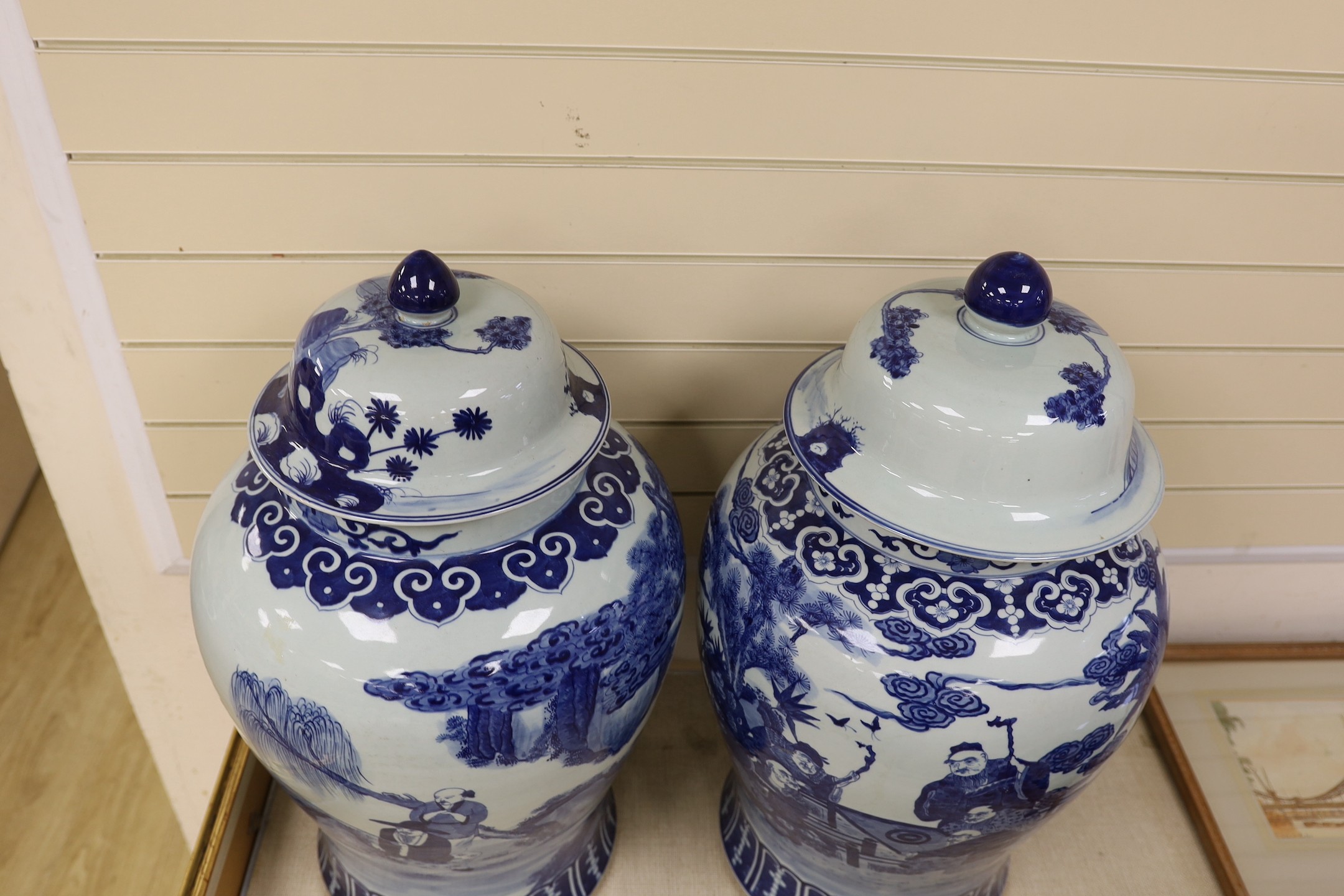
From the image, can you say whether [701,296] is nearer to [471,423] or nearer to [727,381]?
[727,381]

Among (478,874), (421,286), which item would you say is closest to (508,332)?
(421,286)

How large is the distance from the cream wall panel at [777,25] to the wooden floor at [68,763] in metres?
1.56

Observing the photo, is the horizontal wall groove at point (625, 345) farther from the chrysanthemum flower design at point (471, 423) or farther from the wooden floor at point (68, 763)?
the wooden floor at point (68, 763)

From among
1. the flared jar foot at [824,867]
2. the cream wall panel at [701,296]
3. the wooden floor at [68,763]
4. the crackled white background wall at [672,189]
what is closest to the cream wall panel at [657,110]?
the crackled white background wall at [672,189]

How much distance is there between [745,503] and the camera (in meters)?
0.82

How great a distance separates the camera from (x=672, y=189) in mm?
912

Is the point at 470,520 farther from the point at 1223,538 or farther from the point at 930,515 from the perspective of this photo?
the point at 1223,538

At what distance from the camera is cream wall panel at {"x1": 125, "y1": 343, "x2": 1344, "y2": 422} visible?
102 centimetres

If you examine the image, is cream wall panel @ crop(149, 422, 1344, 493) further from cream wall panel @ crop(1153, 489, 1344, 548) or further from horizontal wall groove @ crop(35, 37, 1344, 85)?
horizontal wall groove @ crop(35, 37, 1344, 85)

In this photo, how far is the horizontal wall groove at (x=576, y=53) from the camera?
32.7 inches

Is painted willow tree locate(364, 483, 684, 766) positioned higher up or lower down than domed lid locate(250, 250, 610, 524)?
lower down

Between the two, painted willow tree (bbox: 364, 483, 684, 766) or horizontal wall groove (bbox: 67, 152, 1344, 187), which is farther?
horizontal wall groove (bbox: 67, 152, 1344, 187)

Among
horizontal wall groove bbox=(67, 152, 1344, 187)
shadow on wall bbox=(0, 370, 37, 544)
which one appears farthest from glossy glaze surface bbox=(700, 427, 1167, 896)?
shadow on wall bbox=(0, 370, 37, 544)

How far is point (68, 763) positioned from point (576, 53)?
185 centimetres
